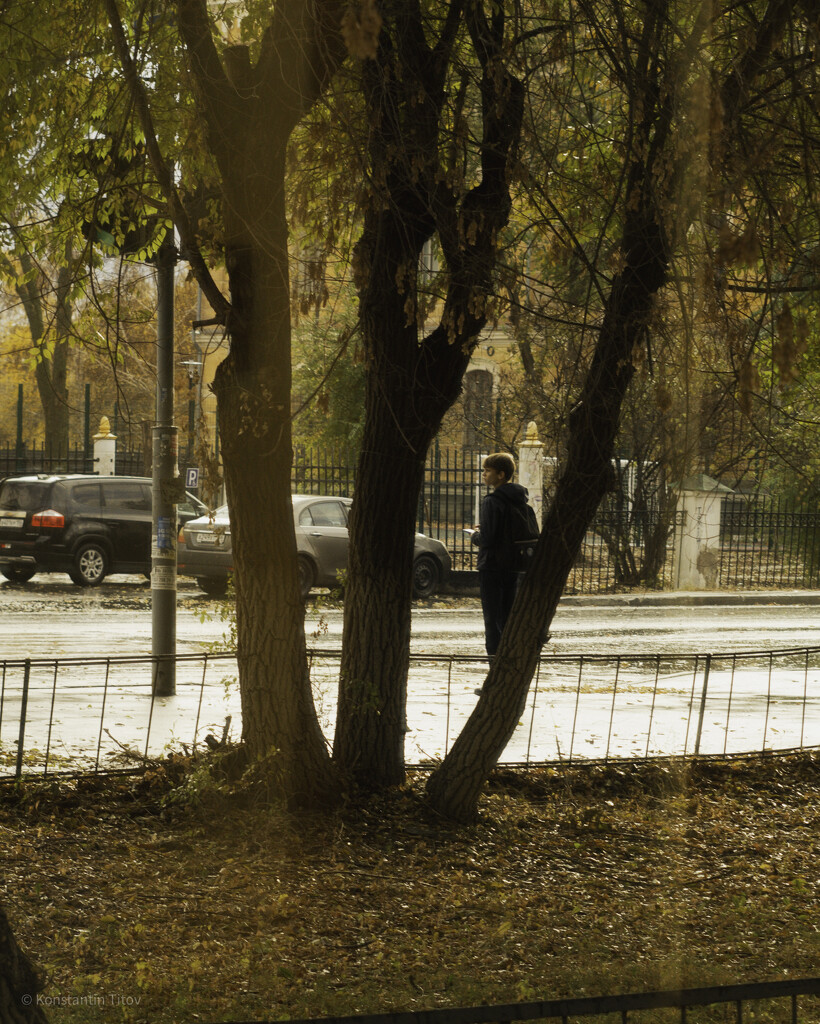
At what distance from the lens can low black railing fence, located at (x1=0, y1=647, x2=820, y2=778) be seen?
703 cm

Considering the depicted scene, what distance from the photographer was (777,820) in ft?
22.6

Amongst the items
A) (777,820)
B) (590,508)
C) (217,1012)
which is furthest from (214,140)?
(777,820)

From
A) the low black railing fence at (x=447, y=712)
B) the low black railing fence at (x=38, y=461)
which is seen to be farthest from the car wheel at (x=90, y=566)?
the low black railing fence at (x=447, y=712)

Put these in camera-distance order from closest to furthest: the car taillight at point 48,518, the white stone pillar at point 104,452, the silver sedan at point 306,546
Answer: the silver sedan at point 306,546
the car taillight at point 48,518
the white stone pillar at point 104,452

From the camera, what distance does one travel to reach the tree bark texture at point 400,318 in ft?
18.6

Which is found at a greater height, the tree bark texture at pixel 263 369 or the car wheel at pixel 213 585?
the tree bark texture at pixel 263 369

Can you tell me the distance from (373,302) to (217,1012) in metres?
3.50

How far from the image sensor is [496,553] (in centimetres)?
938

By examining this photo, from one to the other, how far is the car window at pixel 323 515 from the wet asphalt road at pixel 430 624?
4.49ft

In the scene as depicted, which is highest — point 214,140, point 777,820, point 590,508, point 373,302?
point 214,140

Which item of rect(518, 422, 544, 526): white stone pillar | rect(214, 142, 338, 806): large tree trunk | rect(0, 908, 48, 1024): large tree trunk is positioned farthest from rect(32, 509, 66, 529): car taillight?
rect(0, 908, 48, 1024): large tree trunk

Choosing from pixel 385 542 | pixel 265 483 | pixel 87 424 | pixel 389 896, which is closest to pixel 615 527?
pixel 87 424

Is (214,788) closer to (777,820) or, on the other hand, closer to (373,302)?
(373,302)

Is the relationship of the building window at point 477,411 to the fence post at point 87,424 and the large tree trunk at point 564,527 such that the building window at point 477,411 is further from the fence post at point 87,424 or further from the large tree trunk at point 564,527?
the large tree trunk at point 564,527
